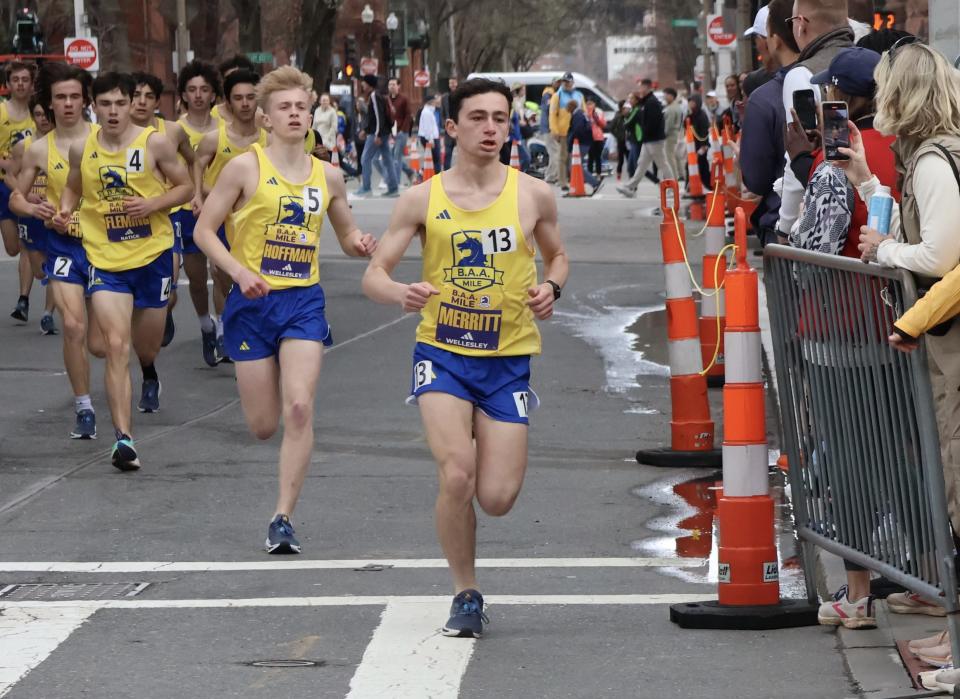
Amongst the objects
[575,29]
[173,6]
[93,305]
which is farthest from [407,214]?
[575,29]

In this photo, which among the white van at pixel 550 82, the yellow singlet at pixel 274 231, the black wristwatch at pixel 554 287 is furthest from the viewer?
the white van at pixel 550 82

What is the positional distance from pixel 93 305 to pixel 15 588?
11.3ft

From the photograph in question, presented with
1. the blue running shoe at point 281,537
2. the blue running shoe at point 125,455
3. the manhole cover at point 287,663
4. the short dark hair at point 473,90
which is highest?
the short dark hair at point 473,90

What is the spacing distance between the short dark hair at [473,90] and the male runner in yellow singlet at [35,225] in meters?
6.22

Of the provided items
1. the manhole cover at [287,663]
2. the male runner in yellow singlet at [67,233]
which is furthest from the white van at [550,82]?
the manhole cover at [287,663]

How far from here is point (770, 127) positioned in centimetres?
849

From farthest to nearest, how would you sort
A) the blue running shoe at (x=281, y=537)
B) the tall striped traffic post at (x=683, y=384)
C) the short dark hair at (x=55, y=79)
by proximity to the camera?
the short dark hair at (x=55, y=79), the tall striped traffic post at (x=683, y=384), the blue running shoe at (x=281, y=537)

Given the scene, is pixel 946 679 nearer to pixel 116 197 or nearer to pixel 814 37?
pixel 814 37

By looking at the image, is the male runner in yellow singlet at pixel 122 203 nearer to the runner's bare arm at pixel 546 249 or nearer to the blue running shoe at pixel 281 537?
the blue running shoe at pixel 281 537

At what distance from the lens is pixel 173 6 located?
205ft

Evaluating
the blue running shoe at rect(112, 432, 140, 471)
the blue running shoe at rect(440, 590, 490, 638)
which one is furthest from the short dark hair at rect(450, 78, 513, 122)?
the blue running shoe at rect(112, 432, 140, 471)

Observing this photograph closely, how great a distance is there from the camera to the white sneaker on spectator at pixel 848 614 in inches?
250

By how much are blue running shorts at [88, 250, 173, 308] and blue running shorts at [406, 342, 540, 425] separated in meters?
4.29

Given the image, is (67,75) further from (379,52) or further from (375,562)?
(379,52)
